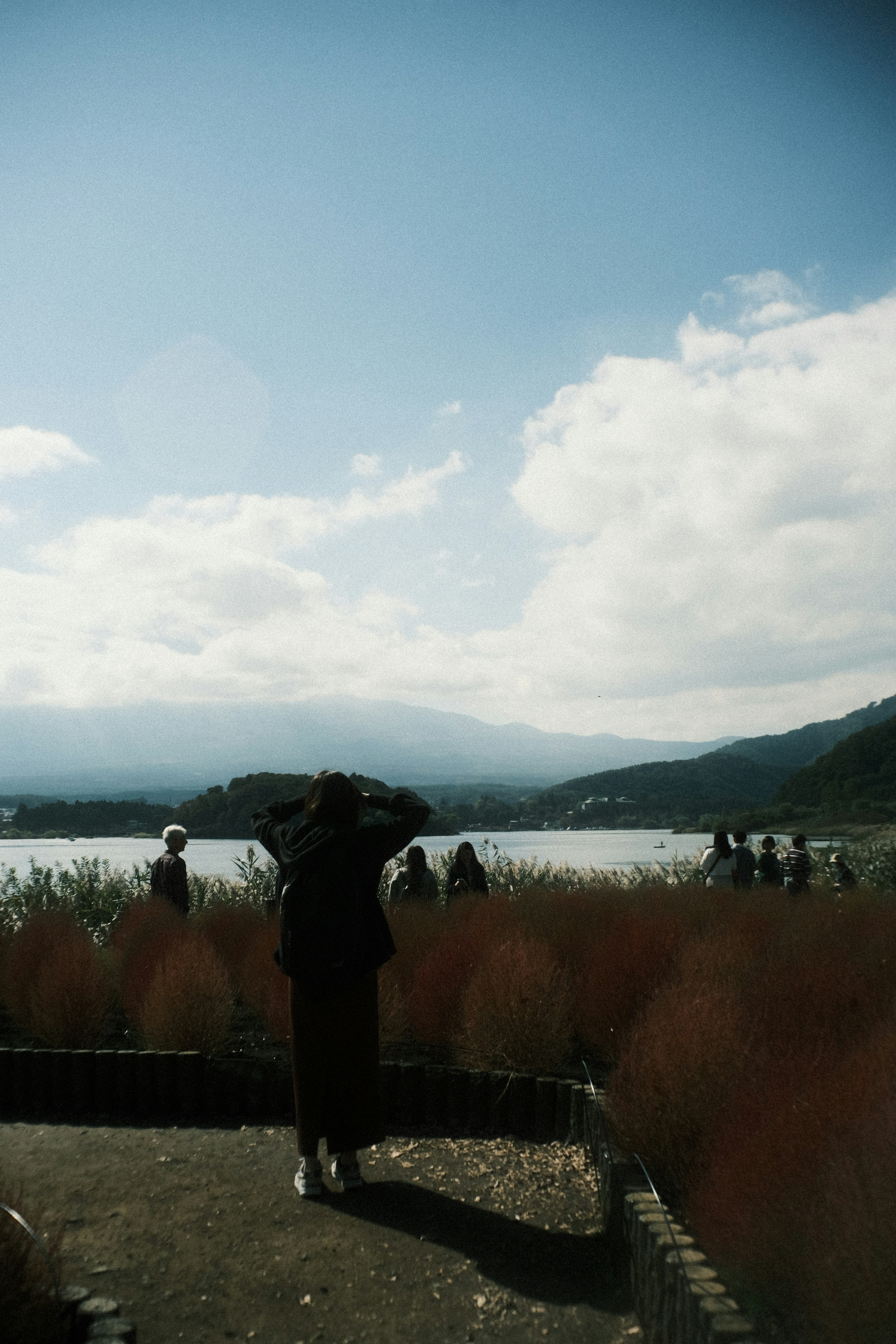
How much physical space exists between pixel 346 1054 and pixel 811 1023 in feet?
6.76

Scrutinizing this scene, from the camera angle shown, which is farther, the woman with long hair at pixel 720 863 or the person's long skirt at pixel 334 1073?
the woman with long hair at pixel 720 863

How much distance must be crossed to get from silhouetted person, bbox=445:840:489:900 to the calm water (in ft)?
2.51

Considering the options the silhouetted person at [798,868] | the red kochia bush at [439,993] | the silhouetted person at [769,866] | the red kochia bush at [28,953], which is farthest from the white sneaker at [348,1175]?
the silhouetted person at [769,866]

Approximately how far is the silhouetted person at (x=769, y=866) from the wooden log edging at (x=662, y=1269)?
978 centimetres

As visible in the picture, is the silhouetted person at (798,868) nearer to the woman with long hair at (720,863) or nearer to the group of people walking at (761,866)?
the group of people walking at (761,866)

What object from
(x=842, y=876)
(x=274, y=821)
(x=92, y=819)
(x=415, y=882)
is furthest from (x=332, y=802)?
(x=92, y=819)

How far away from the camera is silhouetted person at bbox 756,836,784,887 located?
41.8 feet

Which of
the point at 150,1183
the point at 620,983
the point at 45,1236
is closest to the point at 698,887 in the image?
the point at 620,983

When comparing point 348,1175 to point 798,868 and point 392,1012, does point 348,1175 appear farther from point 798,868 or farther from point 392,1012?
point 798,868

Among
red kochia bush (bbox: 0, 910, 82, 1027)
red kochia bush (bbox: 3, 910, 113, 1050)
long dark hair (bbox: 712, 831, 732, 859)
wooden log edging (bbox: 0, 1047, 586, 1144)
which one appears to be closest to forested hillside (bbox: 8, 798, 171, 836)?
long dark hair (bbox: 712, 831, 732, 859)

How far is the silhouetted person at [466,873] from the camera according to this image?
31.2ft

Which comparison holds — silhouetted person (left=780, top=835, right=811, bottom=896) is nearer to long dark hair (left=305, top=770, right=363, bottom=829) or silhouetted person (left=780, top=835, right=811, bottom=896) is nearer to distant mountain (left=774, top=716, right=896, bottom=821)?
long dark hair (left=305, top=770, right=363, bottom=829)

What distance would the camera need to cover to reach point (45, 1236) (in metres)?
2.71

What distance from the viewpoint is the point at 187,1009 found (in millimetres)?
5582
